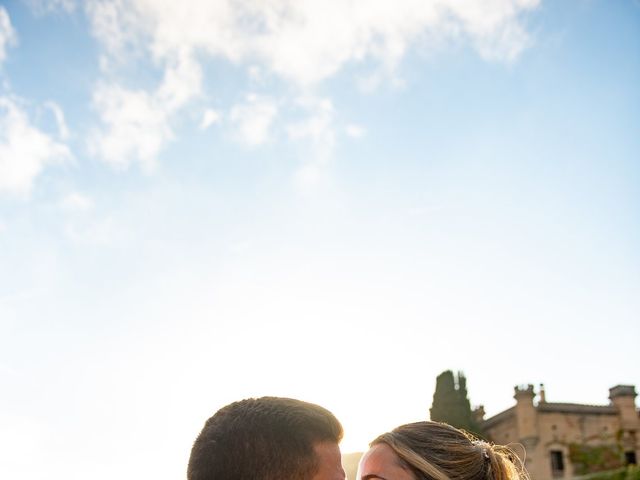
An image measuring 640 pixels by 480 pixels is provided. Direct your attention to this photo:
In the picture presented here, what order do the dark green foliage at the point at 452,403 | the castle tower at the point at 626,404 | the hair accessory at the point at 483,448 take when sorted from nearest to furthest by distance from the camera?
1. the hair accessory at the point at 483,448
2. the castle tower at the point at 626,404
3. the dark green foliage at the point at 452,403

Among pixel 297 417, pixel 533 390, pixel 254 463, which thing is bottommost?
pixel 254 463

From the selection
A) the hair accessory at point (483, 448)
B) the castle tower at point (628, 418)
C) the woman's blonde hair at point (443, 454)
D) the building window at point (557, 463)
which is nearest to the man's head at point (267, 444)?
the woman's blonde hair at point (443, 454)

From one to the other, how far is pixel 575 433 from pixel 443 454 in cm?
3061

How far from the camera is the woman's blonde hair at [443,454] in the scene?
3.60m

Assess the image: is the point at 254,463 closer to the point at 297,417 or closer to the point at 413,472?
the point at 297,417

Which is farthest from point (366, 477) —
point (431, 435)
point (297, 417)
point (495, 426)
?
point (495, 426)

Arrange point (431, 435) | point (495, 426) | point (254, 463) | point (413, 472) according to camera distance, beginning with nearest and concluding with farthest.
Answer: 1. point (254, 463)
2. point (413, 472)
3. point (431, 435)
4. point (495, 426)

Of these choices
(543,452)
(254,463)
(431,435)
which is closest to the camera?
(254,463)

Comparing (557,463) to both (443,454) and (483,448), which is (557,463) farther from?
(443,454)

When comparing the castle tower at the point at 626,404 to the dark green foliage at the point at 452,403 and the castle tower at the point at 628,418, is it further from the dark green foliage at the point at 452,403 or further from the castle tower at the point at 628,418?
the dark green foliage at the point at 452,403

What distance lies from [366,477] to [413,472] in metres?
0.29

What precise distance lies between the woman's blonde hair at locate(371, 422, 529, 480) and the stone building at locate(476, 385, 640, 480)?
29.0 meters

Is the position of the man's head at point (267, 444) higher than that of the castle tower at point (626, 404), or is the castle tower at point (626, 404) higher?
the castle tower at point (626, 404)

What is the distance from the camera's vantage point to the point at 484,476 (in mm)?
3869
